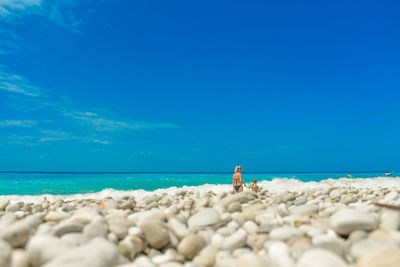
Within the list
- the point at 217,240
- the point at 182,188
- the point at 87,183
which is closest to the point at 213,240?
the point at 217,240

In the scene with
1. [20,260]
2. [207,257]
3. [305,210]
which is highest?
[305,210]

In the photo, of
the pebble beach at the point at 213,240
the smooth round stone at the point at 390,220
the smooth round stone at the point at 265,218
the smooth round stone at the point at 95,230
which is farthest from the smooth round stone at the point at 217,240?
the smooth round stone at the point at 390,220

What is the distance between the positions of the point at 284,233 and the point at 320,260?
73 cm

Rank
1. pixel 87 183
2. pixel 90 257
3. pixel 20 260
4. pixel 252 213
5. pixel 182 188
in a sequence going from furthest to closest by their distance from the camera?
pixel 87 183, pixel 182 188, pixel 252 213, pixel 20 260, pixel 90 257

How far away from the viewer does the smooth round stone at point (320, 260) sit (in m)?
1.67

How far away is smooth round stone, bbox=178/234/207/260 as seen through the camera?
2.43m

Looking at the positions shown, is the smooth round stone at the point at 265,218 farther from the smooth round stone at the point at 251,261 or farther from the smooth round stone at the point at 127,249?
the smooth round stone at the point at 127,249

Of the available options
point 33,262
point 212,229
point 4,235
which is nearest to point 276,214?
point 212,229

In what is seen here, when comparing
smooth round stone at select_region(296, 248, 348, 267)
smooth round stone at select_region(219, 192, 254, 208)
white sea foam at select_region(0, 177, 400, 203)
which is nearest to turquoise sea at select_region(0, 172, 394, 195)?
white sea foam at select_region(0, 177, 400, 203)

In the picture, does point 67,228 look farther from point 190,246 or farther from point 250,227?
point 250,227

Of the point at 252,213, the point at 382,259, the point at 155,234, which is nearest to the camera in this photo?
the point at 382,259

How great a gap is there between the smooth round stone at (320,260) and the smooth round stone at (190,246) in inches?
37.5

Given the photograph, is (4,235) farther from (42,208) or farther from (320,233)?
(42,208)

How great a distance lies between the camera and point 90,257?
5.57ft
